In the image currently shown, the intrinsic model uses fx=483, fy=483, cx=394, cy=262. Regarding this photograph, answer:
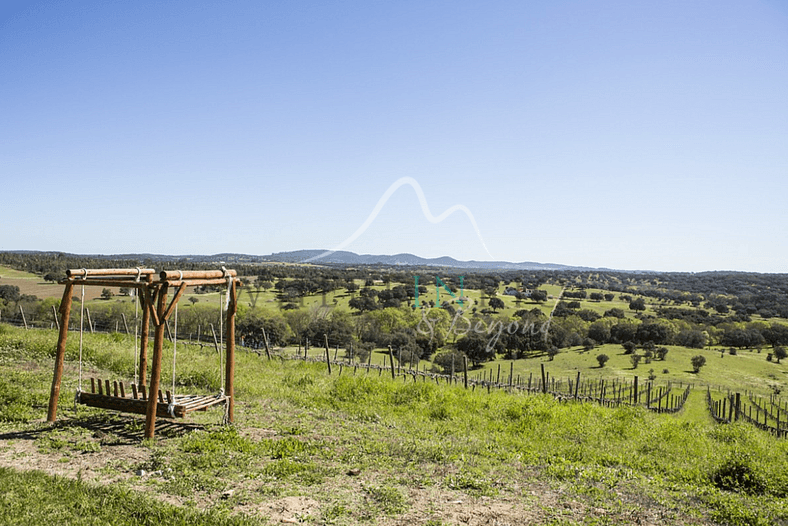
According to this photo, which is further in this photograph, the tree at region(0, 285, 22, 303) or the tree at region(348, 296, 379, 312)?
the tree at region(348, 296, 379, 312)

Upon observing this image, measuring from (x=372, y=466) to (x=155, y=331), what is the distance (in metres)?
4.58

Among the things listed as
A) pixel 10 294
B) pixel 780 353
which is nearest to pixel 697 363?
pixel 780 353

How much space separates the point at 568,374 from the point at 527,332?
15462 millimetres

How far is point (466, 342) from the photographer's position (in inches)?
2894

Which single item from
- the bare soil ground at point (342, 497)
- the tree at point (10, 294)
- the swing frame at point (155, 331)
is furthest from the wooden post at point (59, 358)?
the tree at point (10, 294)

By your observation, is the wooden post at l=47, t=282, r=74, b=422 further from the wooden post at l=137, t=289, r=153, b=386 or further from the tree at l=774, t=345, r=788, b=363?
the tree at l=774, t=345, r=788, b=363

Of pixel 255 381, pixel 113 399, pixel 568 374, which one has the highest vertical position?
pixel 113 399

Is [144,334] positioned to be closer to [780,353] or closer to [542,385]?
[542,385]

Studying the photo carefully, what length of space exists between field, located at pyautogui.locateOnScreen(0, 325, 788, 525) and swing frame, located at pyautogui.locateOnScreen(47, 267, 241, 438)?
0.54 metres

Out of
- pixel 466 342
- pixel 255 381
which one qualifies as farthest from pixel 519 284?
pixel 255 381

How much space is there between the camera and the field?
6.48 metres

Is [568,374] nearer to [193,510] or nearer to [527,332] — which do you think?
[527,332]

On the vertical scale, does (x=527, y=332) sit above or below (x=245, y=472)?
below

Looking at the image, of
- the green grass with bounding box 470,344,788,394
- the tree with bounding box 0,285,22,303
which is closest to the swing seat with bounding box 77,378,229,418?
the green grass with bounding box 470,344,788,394
